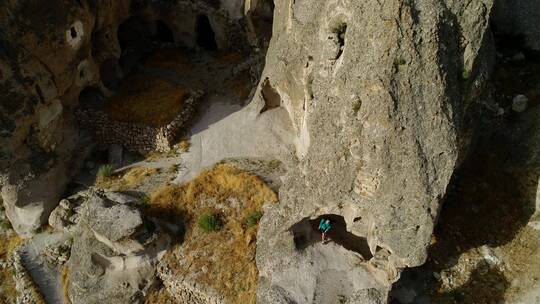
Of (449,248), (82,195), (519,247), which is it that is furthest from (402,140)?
(82,195)

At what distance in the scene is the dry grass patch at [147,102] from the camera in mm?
23016

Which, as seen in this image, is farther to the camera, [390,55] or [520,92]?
[520,92]

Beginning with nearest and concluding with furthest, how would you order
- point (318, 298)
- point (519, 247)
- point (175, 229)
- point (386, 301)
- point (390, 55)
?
1. point (390, 55)
2. point (386, 301)
3. point (318, 298)
4. point (519, 247)
5. point (175, 229)

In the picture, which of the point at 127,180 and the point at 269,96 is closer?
the point at 127,180

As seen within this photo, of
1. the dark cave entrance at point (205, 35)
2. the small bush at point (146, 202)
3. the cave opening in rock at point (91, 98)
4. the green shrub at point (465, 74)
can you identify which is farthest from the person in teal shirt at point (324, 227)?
the dark cave entrance at point (205, 35)

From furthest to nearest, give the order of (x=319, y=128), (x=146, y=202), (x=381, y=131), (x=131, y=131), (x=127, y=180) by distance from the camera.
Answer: (x=131, y=131)
(x=127, y=180)
(x=146, y=202)
(x=319, y=128)
(x=381, y=131)

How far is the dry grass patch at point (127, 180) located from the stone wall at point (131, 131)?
4.58 ft

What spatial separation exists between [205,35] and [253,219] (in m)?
14.0

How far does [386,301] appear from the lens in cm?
1463

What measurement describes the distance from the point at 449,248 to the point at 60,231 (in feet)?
52.8

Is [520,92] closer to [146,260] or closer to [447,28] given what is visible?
[447,28]

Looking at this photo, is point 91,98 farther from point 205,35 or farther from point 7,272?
point 7,272

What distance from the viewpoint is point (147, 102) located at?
2384cm

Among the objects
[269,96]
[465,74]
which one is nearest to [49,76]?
[269,96]
